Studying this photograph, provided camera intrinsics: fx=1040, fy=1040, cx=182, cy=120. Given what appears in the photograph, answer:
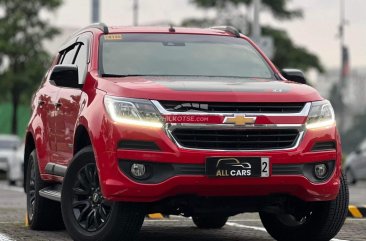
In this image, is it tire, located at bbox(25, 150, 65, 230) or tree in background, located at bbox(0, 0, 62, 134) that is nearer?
tire, located at bbox(25, 150, 65, 230)

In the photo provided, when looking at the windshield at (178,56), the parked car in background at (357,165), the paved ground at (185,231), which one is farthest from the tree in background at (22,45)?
the windshield at (178,56)

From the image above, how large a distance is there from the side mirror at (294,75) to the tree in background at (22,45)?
122 feet

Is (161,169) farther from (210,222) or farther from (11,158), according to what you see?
(11,158)

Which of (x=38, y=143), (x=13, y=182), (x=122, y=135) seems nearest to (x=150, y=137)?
(x=122, y=135)

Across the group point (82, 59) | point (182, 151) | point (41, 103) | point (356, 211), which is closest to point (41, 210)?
point (41, 103)

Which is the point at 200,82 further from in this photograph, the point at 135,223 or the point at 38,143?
the point at 38,143

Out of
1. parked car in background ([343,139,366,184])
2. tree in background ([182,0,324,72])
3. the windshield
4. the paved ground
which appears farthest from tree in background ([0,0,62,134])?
the windshield

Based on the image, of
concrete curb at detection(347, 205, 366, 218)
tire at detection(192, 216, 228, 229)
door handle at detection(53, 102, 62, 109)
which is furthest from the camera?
concrete curb at detection(347, 205, 366, 218)

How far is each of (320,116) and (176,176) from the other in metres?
1.32

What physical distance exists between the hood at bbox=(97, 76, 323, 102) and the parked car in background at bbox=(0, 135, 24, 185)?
64.1 ft

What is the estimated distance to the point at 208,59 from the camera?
9.16m

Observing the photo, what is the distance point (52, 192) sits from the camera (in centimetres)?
942

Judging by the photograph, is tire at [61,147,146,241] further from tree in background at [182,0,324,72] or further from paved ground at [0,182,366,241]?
tree in background at [182,0,324,72]

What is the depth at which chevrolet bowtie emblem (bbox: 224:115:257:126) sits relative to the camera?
25.1 feet
